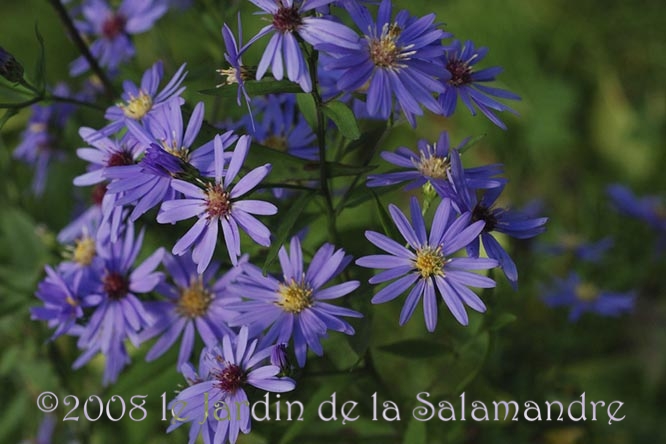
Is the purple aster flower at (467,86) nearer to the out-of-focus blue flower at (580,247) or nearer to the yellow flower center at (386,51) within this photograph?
the yellow flower center at (386,51)

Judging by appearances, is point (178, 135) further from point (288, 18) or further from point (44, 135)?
point (44, 135)

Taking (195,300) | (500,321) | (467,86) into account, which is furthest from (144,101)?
(500,321)

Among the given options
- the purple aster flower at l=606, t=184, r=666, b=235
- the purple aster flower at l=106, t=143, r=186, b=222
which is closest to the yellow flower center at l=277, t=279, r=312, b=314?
the purple aster flower at l=106, t=143, r=186, b=222

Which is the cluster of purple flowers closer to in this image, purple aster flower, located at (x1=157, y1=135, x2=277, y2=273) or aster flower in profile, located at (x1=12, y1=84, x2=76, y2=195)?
purple aster flower, located at (x1=157, y1=135, x2=277, y2=273)

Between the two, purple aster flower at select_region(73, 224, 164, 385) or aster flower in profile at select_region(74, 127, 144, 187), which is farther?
purple aster flower at select_region(73, 224, 164, 385)

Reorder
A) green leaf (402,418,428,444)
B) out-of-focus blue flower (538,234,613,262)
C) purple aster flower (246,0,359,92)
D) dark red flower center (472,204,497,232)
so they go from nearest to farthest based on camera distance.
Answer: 1. purple aster flower (246,0,359,92)
2. dark red flower center (472,204,497,232)
3. green leaf (402,418,428,444)
4. out-of-focus blue flower (538,234,613,262)

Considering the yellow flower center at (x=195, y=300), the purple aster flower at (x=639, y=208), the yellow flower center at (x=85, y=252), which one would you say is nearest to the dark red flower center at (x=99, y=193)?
the yellow flower center at (x=85, y=252)
